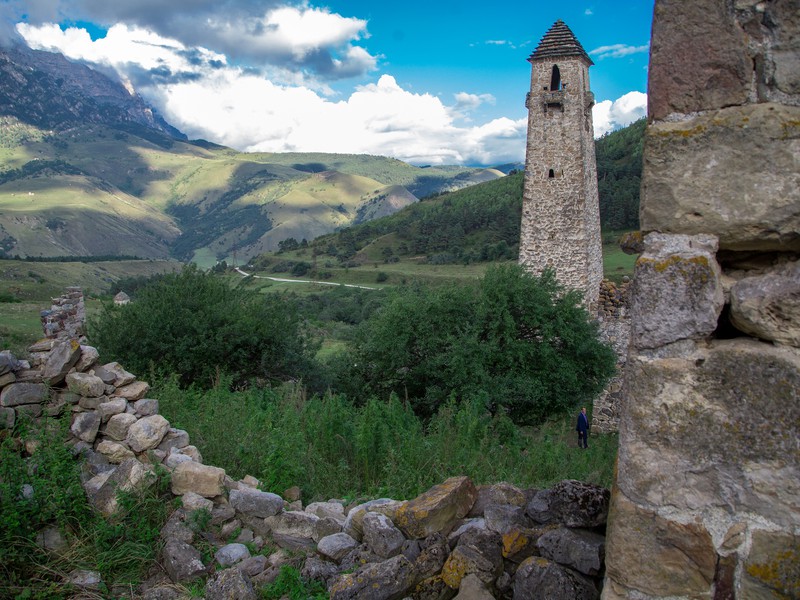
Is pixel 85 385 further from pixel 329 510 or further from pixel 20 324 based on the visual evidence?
pixel 20 324

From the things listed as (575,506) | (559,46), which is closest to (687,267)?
(575,506)

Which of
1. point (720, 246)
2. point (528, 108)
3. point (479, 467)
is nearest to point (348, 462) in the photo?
point (479, 467)

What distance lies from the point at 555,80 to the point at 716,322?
16044 millimetres

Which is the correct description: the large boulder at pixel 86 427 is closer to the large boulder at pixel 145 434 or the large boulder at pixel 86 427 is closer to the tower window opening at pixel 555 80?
the large boulder at pixel 145 434

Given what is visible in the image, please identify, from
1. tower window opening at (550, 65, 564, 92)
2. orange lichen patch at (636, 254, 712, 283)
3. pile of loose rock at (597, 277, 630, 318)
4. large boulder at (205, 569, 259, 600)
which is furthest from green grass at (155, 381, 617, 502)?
tower window opening at (550, 65, 564, 92)

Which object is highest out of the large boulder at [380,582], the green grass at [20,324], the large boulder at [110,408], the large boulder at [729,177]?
the large boulder at [729,177]

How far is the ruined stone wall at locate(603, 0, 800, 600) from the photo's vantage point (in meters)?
1.72

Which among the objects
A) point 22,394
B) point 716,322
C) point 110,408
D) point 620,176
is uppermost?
point 620,176

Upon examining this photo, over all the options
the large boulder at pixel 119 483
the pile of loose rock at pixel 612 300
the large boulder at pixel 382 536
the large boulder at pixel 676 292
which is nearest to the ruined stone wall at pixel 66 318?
the large boulder at pixel 119 483

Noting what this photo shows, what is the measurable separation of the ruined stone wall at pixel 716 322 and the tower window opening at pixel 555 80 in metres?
15.3

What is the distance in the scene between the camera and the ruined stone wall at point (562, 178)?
15.6 meters

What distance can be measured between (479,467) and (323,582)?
8.54 ft

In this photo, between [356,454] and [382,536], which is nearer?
[382,536]

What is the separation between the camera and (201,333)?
40.3 feet
